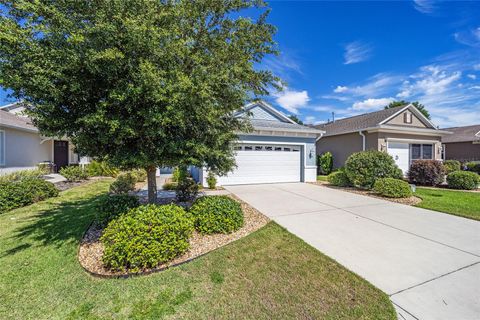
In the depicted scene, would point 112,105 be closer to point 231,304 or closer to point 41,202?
point 231,304

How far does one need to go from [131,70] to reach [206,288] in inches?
137

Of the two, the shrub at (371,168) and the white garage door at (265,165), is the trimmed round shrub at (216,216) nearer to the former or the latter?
the white garage door at (265,165)

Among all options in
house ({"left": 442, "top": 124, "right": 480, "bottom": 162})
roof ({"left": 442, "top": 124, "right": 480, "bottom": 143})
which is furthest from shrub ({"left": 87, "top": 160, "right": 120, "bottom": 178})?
roof ({"left": 442, "top": 124, "right": 480, "bottom": 143})

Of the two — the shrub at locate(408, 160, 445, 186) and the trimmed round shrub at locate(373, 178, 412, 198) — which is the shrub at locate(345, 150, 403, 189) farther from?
the shrub at locate(408, 160, 445, 186)

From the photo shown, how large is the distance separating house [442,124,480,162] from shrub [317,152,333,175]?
504 inches

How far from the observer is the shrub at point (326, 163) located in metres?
16.9

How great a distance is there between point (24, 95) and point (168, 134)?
233cm

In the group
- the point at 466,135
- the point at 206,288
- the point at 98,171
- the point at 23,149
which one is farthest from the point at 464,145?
the point at 23,149

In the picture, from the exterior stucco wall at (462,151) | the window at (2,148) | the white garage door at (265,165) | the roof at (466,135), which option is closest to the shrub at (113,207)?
the white garage door at (265,165)

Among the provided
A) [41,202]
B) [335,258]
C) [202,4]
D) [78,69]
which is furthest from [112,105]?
[41,202]

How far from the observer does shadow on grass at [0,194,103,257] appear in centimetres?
443

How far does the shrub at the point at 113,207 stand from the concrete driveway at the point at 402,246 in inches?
138

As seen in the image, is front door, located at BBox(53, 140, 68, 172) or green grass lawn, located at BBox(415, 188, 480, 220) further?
front door, located at BBox(53, 140, 68, 172)

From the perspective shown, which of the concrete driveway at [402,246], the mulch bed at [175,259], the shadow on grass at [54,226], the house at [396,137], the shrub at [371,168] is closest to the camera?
the concrete driveway at [402,246]
